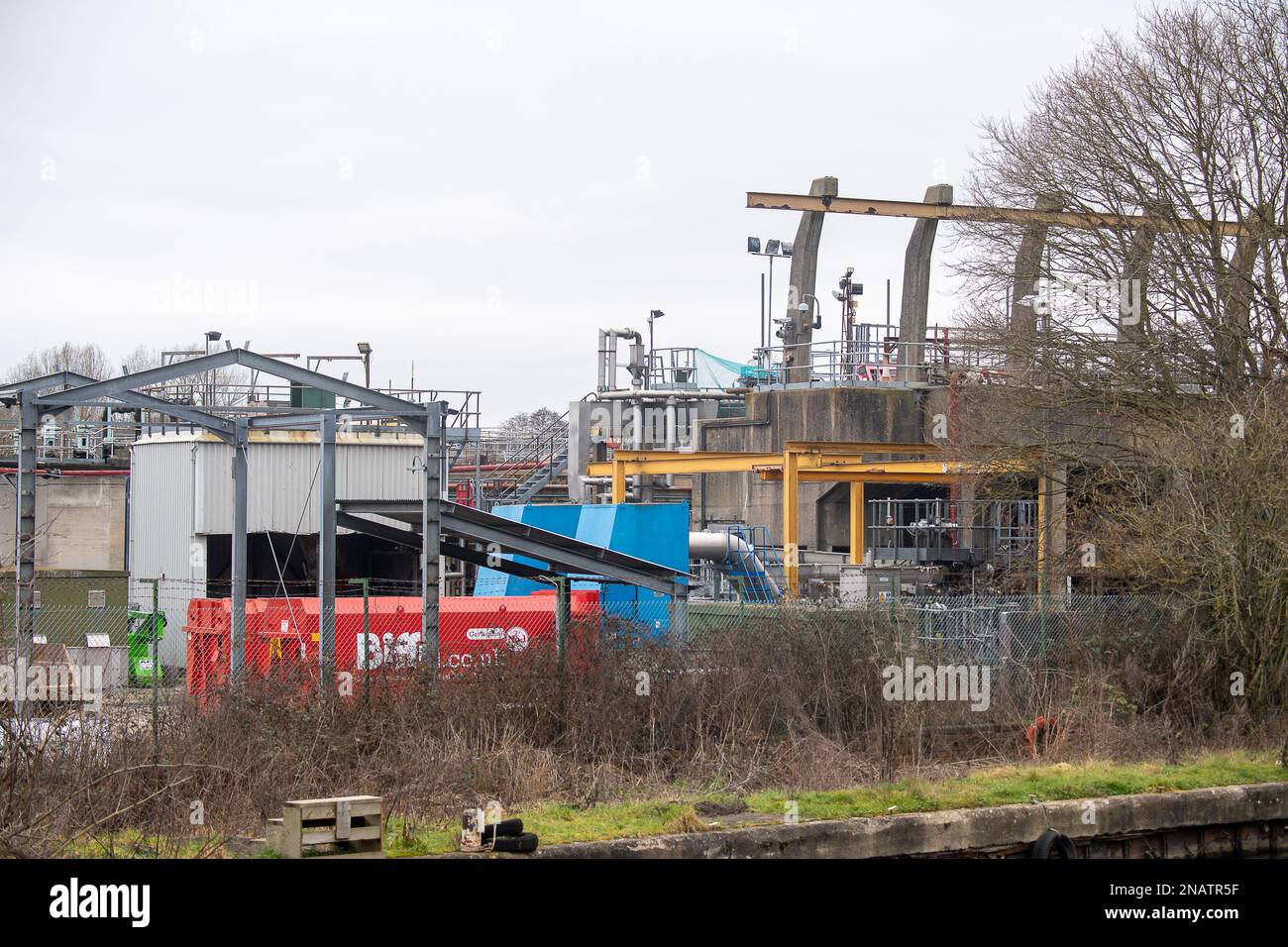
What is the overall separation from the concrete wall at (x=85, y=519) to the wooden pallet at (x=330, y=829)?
3118 centimetres

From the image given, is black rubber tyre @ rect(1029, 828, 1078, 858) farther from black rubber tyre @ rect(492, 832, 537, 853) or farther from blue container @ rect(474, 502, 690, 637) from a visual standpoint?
blue container @ rect(474, 502, 690, 637)

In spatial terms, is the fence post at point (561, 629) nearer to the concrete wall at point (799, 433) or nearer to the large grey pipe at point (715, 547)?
the large grey pipe at point (715, 547)

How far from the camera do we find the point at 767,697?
49.8ft

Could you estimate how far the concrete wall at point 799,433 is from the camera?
32.6 metres

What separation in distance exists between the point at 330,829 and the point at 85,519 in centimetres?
3211

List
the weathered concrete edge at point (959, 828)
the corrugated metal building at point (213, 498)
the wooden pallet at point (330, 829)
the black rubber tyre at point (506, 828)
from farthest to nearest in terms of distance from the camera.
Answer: the corrugated metal building at point (213, 498)
the weathered concrete edge at point (959, 828)
the black rubber tyre at point (506, 828)
the wooden pallet at point (330, 829)

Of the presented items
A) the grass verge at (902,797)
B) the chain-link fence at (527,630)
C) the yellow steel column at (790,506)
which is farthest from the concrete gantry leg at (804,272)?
the grass verge at (902,797)

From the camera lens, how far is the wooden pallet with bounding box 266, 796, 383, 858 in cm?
939

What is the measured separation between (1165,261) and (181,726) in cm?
1705

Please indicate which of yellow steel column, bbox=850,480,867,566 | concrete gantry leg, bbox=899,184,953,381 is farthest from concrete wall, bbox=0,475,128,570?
concrete gantry leg, bbox=899,184,953,381

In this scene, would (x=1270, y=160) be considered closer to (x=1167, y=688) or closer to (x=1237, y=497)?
(x=1237, y=497)

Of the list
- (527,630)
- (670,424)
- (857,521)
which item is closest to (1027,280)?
(527,630)

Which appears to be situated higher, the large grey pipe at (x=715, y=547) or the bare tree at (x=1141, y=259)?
the bare tree at (x=1141, y=259)
